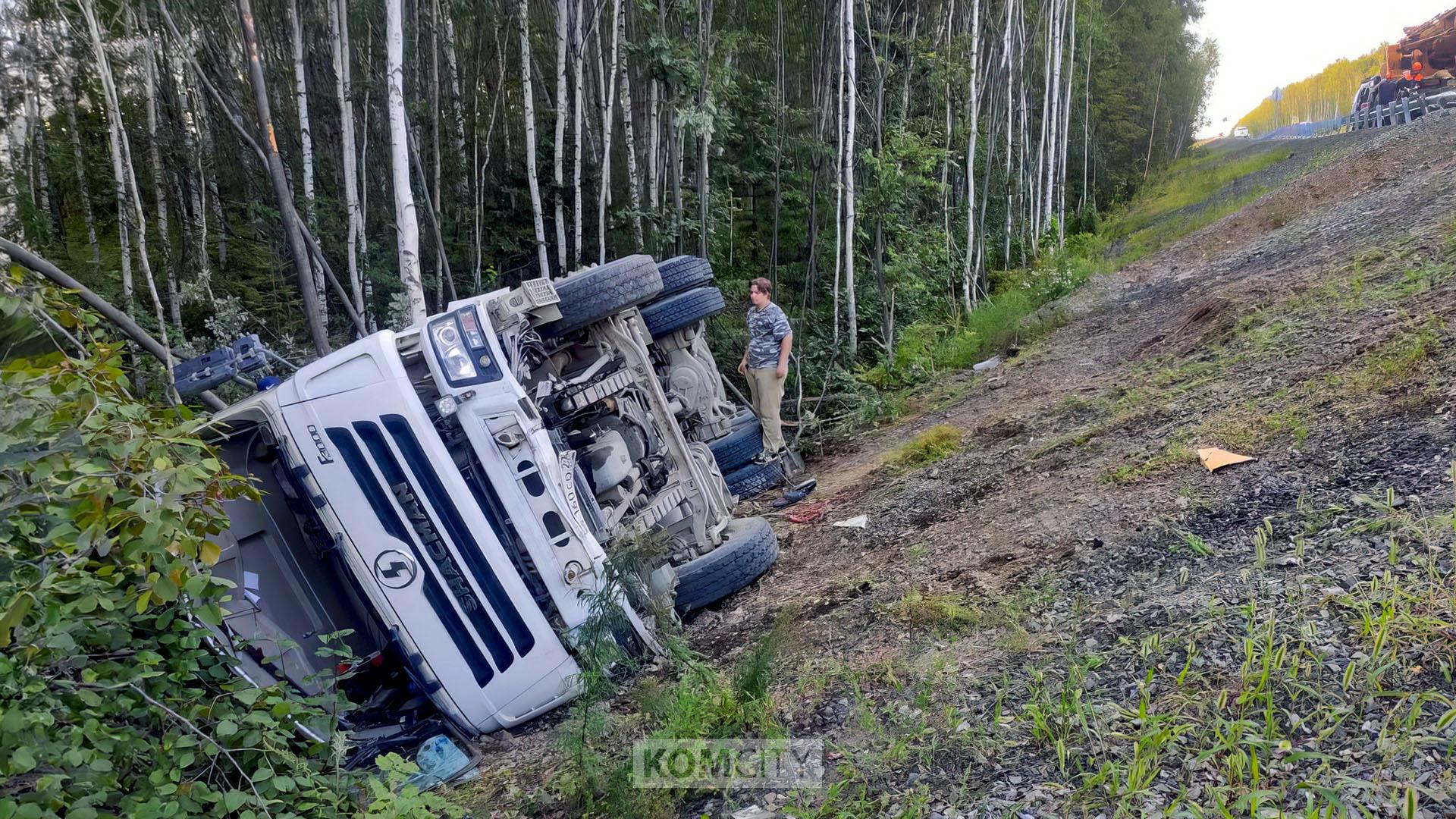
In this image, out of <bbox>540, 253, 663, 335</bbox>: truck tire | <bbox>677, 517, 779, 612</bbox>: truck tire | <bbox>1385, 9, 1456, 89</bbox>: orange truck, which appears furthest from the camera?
<bbox>1385, 9, 1456, 89</bbox>: orange truck

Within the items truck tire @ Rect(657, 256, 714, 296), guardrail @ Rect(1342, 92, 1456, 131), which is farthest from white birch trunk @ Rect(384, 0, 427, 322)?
guardrail @ Rect(1342, 92, 1456, 131)

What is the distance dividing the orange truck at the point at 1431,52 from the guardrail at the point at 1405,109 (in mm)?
975

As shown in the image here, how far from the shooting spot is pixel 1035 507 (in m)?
4.44

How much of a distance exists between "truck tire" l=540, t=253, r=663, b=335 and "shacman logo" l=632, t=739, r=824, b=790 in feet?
7.83

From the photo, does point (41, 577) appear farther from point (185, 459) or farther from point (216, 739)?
point (216, 739)

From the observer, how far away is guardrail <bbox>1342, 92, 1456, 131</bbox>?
20500 millimetres

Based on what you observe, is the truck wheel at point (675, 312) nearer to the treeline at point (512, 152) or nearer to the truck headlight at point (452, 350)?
the truck headlight at point (452, 350)

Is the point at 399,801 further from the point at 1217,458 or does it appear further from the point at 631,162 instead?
the point at 631,162

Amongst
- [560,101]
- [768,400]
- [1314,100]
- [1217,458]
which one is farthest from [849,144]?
[1314,100]

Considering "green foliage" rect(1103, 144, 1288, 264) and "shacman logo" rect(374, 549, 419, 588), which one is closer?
"shacman logo" rect(374, 549, 419, 588)

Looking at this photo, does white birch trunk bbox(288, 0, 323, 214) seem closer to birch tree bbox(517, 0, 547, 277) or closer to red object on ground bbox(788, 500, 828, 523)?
birch tree bbox(517, 0, 547, 277)

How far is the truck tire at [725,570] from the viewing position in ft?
14.2

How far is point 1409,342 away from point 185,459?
5696mm

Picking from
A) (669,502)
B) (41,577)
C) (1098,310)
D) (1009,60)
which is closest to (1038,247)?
(1009,60)
